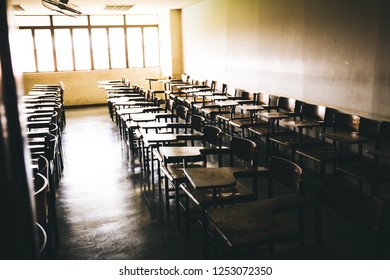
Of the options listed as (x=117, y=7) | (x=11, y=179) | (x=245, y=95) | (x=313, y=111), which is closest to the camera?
(x=11, y=179)

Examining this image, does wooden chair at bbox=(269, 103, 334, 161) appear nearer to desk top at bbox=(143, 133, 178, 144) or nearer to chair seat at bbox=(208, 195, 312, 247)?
desk top at bbox=(143, 133, 178, 144)

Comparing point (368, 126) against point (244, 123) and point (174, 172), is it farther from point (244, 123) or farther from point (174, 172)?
point (174, 172)

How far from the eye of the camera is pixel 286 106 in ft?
20.2

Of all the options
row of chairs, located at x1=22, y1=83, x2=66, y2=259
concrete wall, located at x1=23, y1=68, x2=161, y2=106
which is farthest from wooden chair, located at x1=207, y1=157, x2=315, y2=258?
concrete wall, located at x1=23, y1=68, x2=161, y2=106

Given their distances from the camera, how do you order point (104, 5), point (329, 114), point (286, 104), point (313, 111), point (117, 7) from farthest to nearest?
1. point (117, 7)
2. point (104, 5)
3. point (286, 104)
4. point (313, 111)
5. point (329, 114)

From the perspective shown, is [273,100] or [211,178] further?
[273,100]

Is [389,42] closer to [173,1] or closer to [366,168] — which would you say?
[366,168]

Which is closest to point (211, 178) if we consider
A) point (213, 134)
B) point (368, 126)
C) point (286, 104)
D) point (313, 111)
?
point (213, 134)

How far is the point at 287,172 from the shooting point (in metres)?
2.90

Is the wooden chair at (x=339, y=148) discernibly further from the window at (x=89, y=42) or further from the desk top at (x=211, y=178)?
the window at (x=89, y=42)

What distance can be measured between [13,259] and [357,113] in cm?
473

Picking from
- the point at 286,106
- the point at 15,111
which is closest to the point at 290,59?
the point at 286,106

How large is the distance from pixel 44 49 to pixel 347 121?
33.8 feet

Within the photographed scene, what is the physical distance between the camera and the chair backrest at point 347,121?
4593mm
